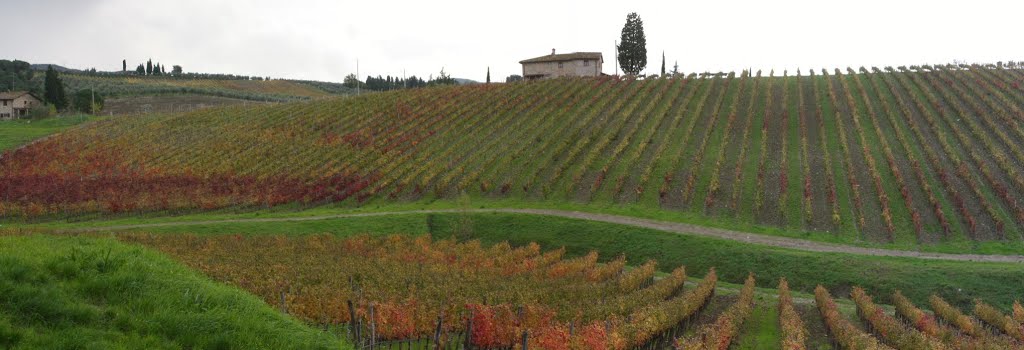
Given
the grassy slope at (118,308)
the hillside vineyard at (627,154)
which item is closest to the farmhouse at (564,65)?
the hillside vineyard at (627,154)

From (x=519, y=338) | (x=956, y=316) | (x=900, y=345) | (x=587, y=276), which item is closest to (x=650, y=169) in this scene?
(x=587, y=276)

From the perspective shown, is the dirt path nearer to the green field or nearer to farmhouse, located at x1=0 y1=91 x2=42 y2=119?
the green field

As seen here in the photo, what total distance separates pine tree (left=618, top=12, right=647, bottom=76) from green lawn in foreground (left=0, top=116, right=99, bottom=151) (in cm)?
8039

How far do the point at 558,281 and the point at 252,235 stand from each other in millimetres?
21761

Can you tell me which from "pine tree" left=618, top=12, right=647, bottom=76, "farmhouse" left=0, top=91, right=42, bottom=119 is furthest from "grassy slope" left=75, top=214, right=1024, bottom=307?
"farmhouse" left=0, top=91, right=42, bottom=119

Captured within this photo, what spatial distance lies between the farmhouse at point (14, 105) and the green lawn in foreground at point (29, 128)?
37.5 feet

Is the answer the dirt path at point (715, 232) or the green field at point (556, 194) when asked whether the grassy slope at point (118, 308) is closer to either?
the green field at point (556, 194)

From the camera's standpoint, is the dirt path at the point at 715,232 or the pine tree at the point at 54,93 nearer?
the dirt path at the point at 715,232

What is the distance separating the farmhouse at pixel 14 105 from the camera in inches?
4146

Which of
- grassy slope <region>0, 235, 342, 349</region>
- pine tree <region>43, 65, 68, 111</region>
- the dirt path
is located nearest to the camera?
grassy slope <region>0, 235, 342, 349</region>

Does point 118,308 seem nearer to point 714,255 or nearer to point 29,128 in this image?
point 714,255

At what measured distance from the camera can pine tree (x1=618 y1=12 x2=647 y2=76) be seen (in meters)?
99.9

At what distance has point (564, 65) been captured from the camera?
9656 centimetres

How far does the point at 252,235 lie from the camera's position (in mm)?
41625
